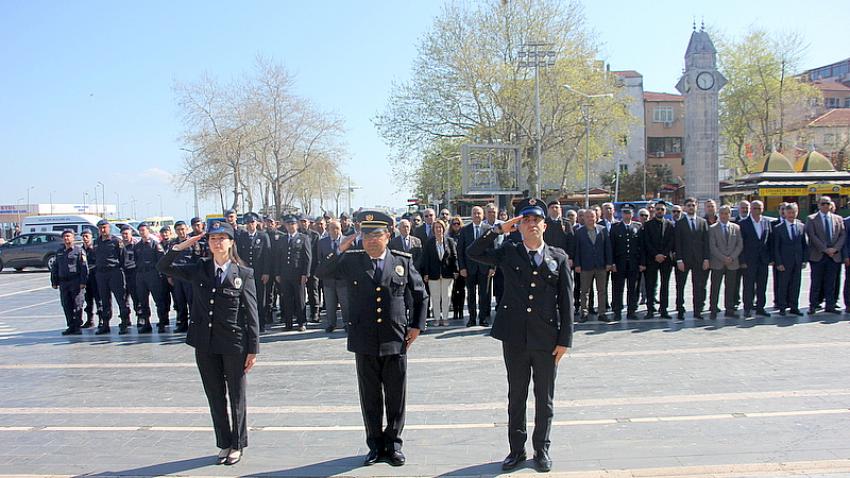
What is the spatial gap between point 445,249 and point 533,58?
2658 cm

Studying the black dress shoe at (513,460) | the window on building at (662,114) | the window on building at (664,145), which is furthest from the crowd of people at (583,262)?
the window on building at (662,114)

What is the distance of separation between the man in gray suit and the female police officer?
29.1ft

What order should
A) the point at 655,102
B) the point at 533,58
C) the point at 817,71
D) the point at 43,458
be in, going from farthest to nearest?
1. the point at 817,71
2. the point at 655,102
3. the point at 533,58
4. the point at 43,458

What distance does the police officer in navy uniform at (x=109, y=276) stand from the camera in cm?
1195

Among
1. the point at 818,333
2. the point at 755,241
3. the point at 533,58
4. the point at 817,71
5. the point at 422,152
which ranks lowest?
the point at 818,333

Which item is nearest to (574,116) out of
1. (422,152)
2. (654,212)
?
(422,152)

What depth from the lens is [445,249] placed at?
38.5 ft

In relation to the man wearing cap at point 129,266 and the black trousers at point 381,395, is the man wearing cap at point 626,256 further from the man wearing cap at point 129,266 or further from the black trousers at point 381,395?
the man wearing cap at point 129,266

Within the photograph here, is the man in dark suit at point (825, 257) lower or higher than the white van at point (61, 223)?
lower

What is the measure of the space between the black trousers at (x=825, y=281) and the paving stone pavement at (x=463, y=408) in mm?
1183

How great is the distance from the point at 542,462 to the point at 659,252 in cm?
778

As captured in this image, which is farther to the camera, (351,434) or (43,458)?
(351,434)

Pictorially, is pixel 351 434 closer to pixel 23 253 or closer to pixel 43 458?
pixel 43 458

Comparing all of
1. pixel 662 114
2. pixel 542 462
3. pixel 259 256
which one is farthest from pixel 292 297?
pixel 662 114
